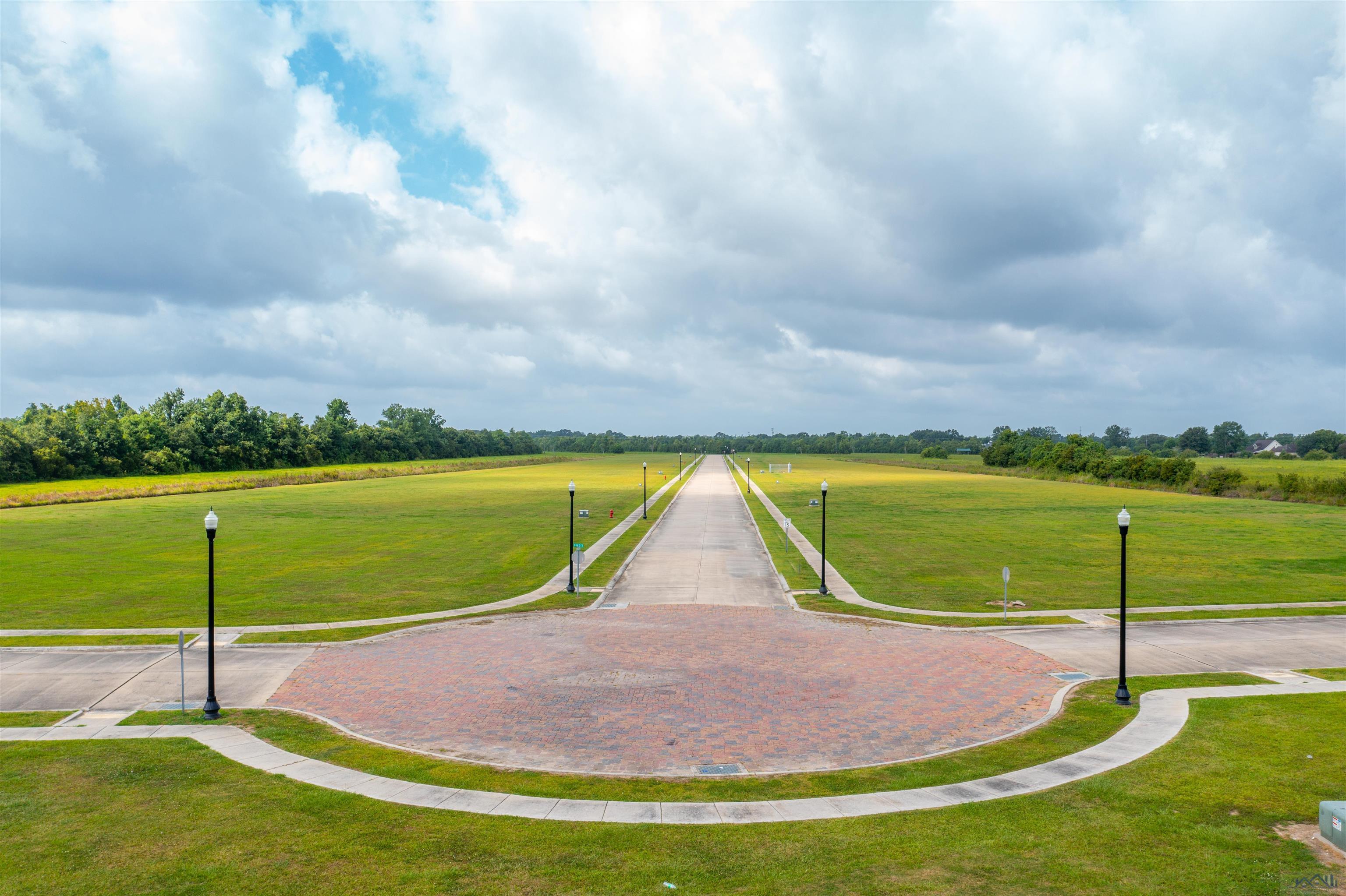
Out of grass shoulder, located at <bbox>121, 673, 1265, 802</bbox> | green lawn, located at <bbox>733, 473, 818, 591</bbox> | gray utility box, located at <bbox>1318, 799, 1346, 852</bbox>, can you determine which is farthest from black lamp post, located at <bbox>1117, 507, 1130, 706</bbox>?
green lawn, located at <bbox>733, 473, 818, 591</bbox>

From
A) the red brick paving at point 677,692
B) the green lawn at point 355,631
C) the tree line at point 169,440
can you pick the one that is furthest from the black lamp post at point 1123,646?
the tree line at point 169,440

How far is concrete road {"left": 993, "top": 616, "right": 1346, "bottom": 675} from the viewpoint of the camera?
1781cm

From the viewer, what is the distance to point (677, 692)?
15422 mm

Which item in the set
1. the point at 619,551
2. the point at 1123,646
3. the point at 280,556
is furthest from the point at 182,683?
the point at 280,556

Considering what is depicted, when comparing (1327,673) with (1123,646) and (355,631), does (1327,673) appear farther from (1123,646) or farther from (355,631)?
(355,631)

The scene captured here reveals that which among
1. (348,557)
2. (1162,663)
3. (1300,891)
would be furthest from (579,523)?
(1300,891)

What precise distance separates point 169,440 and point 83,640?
364 feet

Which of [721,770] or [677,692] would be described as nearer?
[721,770]

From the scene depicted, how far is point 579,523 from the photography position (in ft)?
154

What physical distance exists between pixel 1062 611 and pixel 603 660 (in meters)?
15.4

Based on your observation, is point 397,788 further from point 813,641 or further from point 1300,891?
point 813,641

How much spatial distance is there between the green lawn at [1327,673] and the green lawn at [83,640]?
89.7 feet

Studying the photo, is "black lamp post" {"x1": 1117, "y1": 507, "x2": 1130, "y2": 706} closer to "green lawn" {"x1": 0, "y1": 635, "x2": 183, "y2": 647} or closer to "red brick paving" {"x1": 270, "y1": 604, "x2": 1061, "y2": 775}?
"red brick paving" {"x1": 270, "y1": 604, "x2": 1061, "y2": 775}

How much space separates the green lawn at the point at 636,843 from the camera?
789 centimetres
